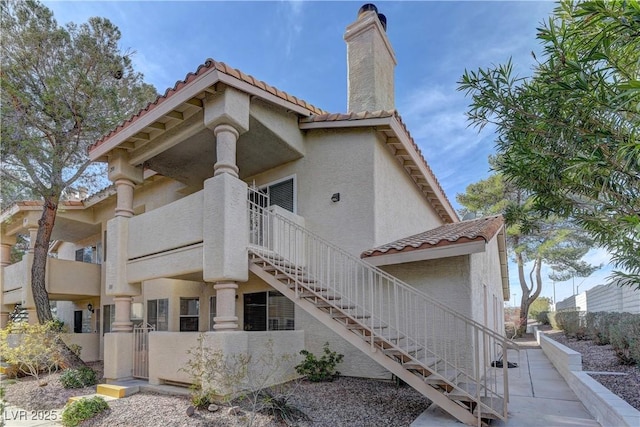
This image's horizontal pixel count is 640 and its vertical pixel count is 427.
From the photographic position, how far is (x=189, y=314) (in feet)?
38.8

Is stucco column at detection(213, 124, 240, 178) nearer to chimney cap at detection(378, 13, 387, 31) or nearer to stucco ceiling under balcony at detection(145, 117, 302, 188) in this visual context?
stucco ceiling under balcony at detection(145, 117, 302, 188)

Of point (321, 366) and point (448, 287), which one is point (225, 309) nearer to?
point (321, 366)

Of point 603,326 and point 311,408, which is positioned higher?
point 603,326

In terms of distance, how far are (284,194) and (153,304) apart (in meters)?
6.13

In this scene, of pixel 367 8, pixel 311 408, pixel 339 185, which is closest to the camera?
pixel 311 408

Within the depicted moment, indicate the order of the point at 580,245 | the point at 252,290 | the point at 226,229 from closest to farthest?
1. the point at 226,229
2. the point at 252,290
3. the point at 580,245

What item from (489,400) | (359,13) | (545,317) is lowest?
(545,317)

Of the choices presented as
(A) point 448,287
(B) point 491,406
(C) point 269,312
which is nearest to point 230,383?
(C) point 269,312

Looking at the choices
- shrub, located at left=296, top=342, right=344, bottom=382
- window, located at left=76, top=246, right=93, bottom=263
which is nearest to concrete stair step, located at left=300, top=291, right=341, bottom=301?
shrub, located at left=296, top=342, right=344, bottom=382

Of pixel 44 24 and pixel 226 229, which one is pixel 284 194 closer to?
pixel 226 229

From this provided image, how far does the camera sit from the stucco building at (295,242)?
279 inches

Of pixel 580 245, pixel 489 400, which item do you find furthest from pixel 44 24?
pixel 580 245

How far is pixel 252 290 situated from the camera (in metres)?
10.2

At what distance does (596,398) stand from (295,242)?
5.98 m
